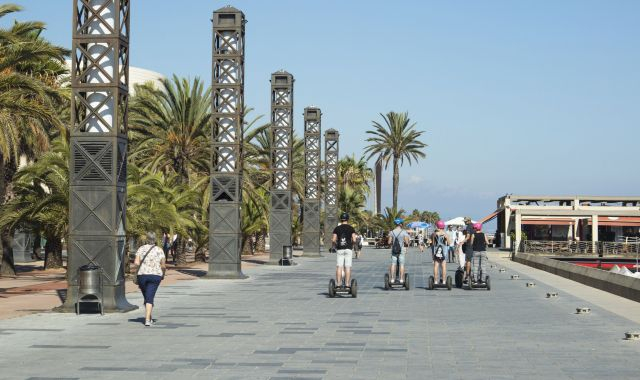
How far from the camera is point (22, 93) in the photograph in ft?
73.3

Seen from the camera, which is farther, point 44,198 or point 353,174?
point 353,174

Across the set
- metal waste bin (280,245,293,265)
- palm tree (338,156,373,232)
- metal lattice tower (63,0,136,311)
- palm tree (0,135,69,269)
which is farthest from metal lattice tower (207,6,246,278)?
palm tree (338,156,373,232)

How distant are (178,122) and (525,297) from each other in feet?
79.3

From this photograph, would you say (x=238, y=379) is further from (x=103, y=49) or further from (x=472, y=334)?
(x=103, y=49)

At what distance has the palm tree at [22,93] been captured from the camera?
21.0m

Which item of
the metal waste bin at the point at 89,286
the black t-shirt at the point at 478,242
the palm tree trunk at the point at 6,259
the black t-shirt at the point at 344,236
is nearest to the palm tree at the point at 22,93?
the palm tree trunk at the point at 6,259

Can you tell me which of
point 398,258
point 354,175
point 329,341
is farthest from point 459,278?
point 354,175

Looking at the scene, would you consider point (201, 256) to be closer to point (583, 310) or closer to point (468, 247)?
point (468, 247)

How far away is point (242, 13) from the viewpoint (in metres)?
30.7

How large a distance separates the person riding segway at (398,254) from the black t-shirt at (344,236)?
1.65 metres

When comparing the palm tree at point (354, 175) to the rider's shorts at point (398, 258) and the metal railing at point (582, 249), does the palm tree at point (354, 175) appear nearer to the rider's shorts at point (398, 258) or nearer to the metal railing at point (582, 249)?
the metal railing at point (582, 249)

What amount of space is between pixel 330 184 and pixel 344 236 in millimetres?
48384

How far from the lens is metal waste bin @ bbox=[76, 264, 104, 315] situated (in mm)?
17016

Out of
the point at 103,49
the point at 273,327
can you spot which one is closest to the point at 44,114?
the point at 103,49
